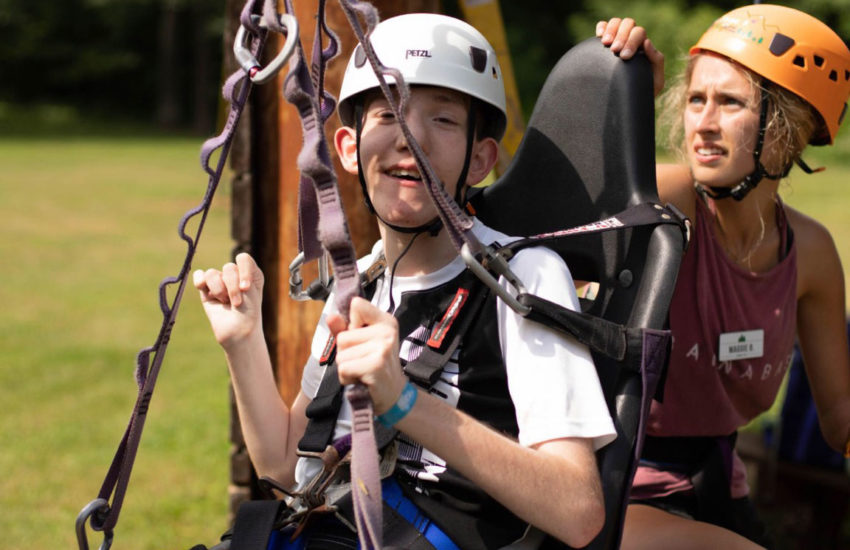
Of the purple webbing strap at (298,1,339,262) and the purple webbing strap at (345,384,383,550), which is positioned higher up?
the purple webbing strap at (298,1,339,262)

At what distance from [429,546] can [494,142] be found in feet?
3.33

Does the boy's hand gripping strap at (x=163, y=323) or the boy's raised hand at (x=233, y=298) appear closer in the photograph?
the boy's hand gripping strap at (x=163, y=323)

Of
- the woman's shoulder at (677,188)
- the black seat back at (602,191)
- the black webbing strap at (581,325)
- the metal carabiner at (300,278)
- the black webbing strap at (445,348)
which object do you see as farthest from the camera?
the woman's shoulder at (677,188)

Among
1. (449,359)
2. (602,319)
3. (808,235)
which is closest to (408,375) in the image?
(449,359)

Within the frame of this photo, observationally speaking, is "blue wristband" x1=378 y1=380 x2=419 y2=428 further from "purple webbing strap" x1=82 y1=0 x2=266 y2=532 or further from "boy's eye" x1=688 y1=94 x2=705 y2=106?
"boy's eye" x1=688 y1=94 x2=705 y2=106

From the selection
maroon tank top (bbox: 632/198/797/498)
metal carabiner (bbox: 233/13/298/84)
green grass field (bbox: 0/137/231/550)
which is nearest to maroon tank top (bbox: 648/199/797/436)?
maroon tank top (bbox: 632/198/797/498)

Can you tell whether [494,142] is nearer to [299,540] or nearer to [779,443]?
[299,540]

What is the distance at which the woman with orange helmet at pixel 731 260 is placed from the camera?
3.22 metres

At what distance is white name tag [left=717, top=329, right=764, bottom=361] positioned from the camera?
3.23 meters

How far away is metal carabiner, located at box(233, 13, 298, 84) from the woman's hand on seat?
1.01 metres

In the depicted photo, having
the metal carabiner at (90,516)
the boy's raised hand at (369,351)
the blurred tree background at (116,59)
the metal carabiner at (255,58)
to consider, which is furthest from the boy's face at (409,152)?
the blurred tree background at (116,59)

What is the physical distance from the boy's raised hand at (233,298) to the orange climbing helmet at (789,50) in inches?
69.7

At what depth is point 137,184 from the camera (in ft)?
68.8

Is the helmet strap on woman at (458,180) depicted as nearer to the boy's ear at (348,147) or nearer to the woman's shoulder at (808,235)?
the boy's ear at (348,147)
